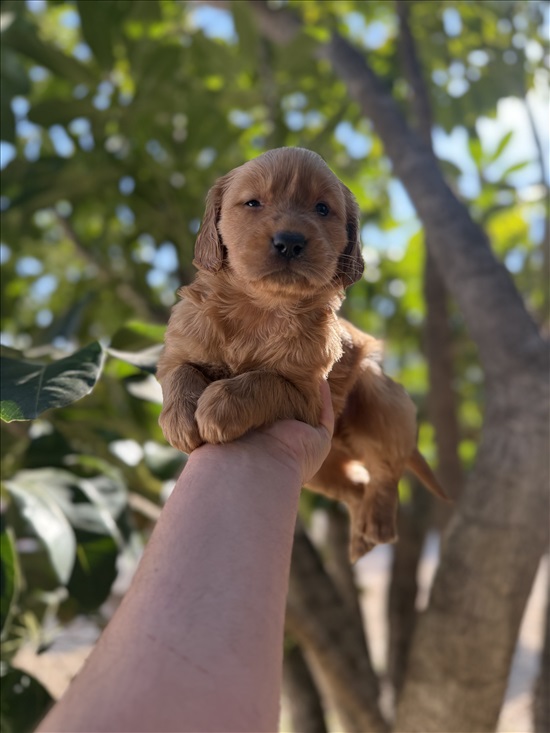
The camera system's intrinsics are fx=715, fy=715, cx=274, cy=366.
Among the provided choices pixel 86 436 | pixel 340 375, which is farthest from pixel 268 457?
pixel 86 436

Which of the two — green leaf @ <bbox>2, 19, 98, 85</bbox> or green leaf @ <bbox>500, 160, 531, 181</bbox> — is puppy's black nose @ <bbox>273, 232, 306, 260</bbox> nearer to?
green leaf @ <bbox>2, 19, 98, 85</bbox>

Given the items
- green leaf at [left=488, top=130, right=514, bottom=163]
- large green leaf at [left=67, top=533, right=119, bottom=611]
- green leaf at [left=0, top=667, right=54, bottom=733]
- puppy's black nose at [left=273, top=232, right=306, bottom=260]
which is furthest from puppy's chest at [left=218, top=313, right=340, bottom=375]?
green leaf at [left=488, top=130, right=514, bottom=163]

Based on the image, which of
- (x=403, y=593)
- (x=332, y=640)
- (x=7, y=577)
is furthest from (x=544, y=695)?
(x=7, y=577)

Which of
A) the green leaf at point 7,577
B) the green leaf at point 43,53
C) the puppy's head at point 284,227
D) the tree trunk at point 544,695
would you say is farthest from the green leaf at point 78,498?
the tree trunk at point 544,695

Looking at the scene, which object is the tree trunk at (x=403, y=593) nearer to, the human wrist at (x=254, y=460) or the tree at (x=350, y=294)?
the tree at (x=350, y=294)

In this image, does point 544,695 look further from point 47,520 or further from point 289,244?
point 289,244

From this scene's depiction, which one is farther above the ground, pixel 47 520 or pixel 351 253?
pixel 351 253
